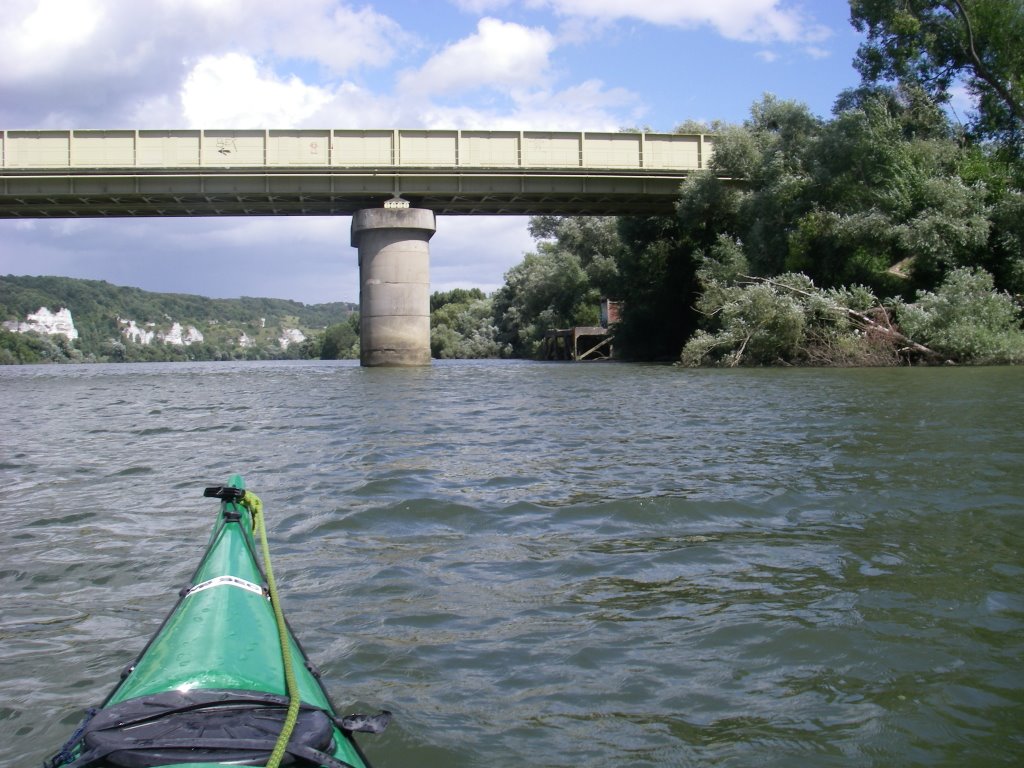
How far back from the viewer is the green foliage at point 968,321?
24609 mm

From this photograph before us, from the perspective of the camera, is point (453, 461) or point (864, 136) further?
point (864, 136)

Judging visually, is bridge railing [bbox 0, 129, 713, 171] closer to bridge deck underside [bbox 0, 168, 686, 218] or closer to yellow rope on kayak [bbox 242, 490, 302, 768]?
bridge deck underside [bbox 0, 168, 686, 218]

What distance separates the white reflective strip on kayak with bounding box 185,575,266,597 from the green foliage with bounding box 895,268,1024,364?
24.9 meters

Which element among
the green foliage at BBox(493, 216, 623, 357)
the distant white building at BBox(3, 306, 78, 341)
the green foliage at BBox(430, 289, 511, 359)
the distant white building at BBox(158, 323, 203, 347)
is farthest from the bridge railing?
the distant white building at BBox(158, 323, 203, 347)

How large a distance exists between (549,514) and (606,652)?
2.94m

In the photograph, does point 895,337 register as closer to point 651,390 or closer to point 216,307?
point 651,390

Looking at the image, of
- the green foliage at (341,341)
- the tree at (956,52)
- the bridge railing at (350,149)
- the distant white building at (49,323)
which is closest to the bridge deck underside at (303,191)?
the bridge railing at (350,149)

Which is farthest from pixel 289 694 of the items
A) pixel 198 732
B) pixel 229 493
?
pixel 229 493

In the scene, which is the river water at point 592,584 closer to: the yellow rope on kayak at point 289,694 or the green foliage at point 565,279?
the yellow rope on kayak at point 289,694

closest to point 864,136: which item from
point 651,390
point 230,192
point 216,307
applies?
point 651,390

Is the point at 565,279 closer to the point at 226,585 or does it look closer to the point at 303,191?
the point at 303,191

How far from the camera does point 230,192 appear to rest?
111ft

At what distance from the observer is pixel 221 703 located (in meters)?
2.68

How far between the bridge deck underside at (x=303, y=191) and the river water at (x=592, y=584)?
2342cm
